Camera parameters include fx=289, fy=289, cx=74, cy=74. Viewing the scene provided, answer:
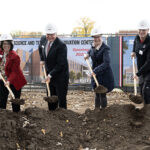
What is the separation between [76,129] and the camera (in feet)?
15.5

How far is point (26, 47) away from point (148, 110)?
836cm

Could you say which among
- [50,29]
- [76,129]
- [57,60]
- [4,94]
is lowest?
[76,129]

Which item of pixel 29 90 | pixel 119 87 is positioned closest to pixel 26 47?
pixel 29 90

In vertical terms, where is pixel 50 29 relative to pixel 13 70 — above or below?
above

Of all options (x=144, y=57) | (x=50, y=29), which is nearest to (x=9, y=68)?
(x=50, y=29)

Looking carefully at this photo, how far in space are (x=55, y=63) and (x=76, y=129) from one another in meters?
1.47

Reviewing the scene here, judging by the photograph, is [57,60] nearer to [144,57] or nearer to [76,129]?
[76,129]

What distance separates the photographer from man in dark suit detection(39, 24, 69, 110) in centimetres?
540

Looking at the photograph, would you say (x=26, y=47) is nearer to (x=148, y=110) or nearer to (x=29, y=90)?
(x=29, y=90)

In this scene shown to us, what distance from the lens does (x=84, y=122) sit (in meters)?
4.96

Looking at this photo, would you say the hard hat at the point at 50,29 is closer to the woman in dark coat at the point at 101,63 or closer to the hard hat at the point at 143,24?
the woman in dark coat at the point at 101,63

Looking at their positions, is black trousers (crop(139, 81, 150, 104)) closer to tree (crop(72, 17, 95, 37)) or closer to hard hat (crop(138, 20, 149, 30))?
hard hat (crop(138, 20, 149, 30))

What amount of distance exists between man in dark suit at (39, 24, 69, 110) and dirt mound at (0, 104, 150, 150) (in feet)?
1.63

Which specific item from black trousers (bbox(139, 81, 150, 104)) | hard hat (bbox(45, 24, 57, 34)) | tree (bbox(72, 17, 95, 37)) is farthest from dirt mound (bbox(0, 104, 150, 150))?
tree (bbox(72, 17, 95, 37))
